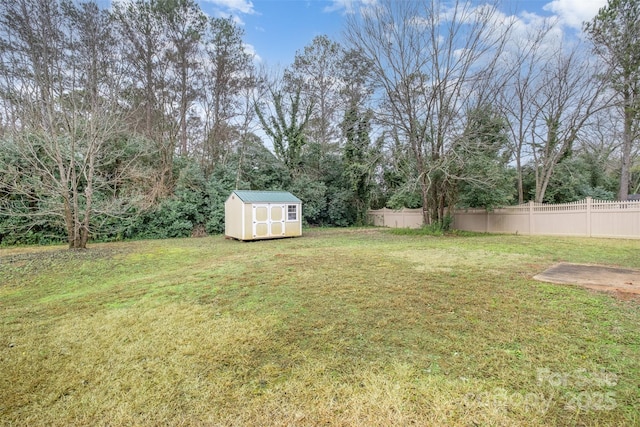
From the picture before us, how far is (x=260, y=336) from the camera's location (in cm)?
259

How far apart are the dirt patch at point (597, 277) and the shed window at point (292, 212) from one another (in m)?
8.26

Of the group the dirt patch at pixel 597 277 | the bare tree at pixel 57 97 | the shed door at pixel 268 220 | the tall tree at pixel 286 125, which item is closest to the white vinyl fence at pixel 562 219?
the dirt patch at pixel 597 277

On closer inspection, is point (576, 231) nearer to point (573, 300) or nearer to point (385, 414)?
point (573, 300)

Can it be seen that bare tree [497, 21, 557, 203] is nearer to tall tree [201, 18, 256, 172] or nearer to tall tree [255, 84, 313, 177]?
tall tree [255, 84, 313, 177]

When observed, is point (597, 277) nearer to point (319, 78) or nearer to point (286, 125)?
point (286, 125)

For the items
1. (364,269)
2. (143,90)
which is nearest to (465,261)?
(364,269)

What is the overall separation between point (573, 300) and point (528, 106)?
1319 cm

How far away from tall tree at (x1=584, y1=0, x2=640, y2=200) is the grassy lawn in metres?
12.3

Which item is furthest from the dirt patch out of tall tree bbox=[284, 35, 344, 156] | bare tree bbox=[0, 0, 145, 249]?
tall tree bbox=[284, 35, 344, 156]

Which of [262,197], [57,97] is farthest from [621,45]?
[57,97]

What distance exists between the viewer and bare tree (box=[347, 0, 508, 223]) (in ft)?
35.9

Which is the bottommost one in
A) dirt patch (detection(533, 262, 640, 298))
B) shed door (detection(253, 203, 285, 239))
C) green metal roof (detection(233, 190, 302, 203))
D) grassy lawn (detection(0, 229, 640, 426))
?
grassy lawn (detection(0, 229, 640, 426))

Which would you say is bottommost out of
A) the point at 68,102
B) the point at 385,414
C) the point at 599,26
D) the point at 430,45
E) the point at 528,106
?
the point at 385,414

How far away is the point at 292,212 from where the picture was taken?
11633 mm
